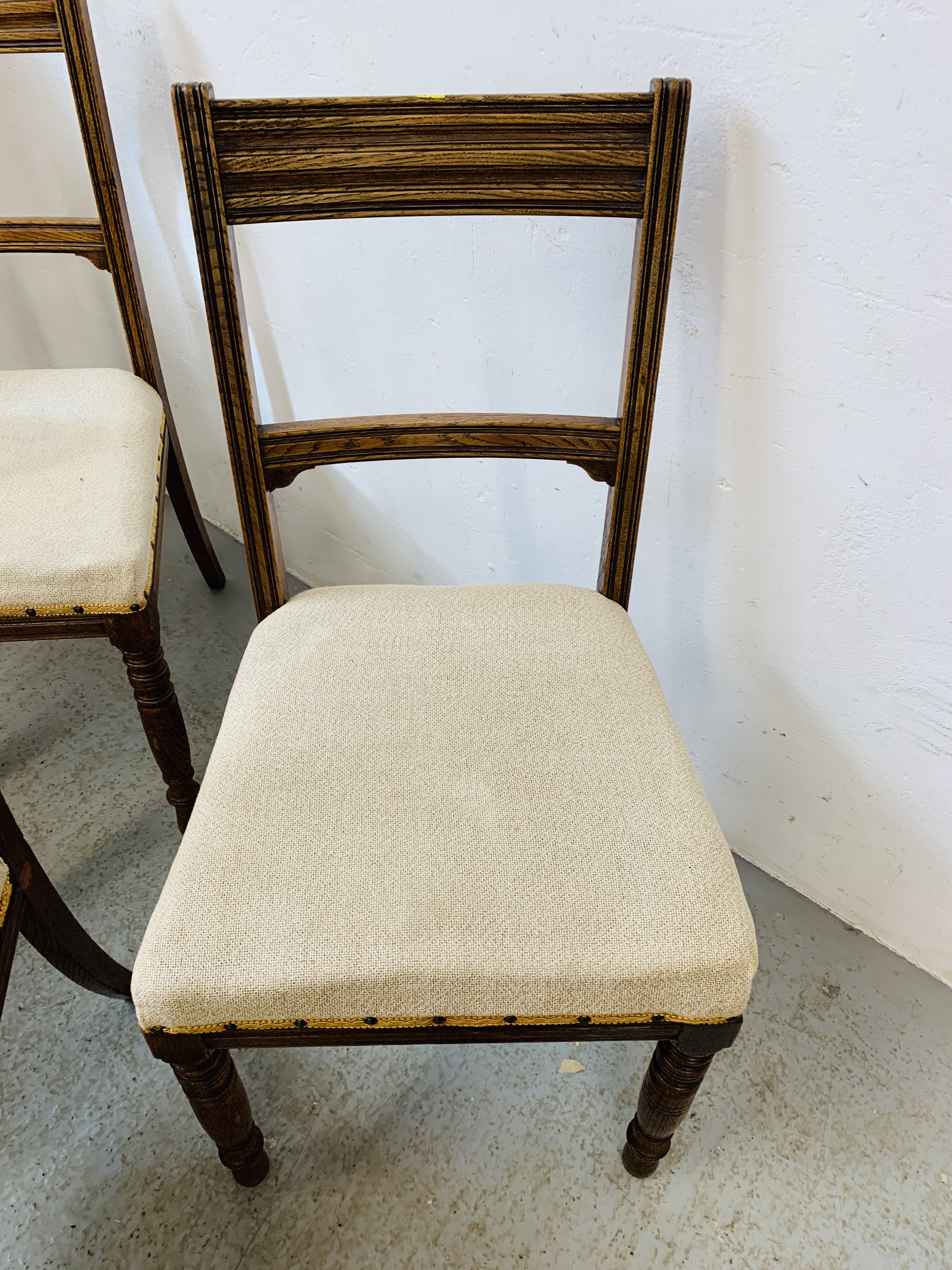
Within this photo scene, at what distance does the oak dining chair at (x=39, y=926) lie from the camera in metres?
0.77

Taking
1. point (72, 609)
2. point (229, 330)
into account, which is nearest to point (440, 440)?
point (229, 330)

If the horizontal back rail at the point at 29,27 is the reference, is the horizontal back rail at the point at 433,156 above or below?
below

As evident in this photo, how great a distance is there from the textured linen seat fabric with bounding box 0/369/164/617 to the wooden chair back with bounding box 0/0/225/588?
83 millimetres

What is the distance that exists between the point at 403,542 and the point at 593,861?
0.83 m

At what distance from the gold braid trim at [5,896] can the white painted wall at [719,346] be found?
2.47 feet

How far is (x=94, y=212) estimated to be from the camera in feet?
5.09

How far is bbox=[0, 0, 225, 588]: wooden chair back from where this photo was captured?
1.01 meters

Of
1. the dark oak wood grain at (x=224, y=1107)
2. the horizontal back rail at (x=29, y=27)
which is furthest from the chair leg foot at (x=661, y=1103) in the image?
the horizontal back rail at (x=29, y=27)

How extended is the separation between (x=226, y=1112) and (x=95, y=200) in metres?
1.07

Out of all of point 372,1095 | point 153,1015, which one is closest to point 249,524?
point 153,1015

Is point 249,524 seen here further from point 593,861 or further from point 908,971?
point 908,971

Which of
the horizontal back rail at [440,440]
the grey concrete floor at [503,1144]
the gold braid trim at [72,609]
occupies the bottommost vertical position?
the grey concrete floor at [503,1144]

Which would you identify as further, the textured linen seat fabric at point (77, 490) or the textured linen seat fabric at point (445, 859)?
the textured linen seat fabric at point (77, 490)

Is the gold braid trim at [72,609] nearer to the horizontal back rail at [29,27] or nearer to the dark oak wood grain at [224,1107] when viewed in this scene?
the dark oak wood grain at [224,1107]
